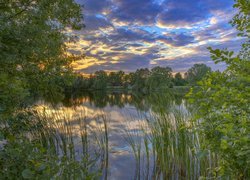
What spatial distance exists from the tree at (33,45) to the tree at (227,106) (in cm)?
237

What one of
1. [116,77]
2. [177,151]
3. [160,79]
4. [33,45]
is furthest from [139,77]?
[33,45]

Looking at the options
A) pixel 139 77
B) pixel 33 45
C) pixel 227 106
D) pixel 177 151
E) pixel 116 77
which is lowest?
pixel 177 151

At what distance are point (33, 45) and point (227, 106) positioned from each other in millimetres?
3842

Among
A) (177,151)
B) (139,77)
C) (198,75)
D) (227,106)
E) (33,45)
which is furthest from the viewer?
(139,77)

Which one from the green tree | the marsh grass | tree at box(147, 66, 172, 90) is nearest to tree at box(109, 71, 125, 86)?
the green tree

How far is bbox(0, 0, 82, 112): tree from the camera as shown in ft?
12.7

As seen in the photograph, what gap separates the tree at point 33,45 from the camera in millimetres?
3859

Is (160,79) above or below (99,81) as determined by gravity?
below

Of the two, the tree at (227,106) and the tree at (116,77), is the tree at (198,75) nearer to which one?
the tree at (227,106)

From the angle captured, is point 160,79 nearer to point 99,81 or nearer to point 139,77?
point 99,81

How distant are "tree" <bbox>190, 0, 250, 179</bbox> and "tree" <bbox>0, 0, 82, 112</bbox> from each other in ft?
7.76

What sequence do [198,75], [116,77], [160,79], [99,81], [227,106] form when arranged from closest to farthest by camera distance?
[227,106], [198,75], [160,79], [99,81], [116,77]

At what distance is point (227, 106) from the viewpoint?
1.82 m

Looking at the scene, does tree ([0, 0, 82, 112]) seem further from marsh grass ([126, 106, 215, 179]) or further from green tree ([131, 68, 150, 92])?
green tree ([131, 68, 150, 92])
